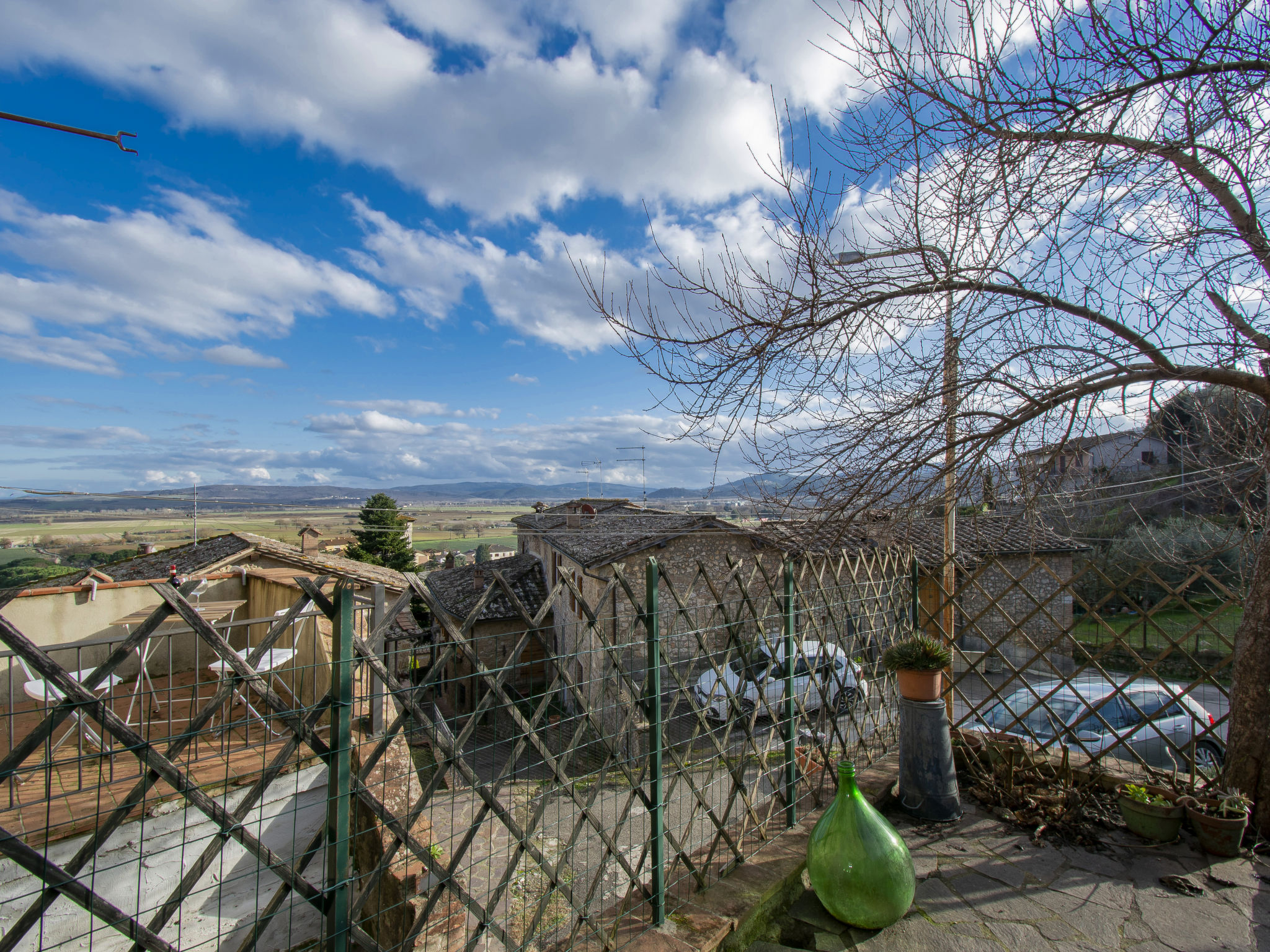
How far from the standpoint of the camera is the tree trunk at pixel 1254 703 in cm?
361

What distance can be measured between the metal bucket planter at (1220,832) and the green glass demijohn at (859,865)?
2049mm

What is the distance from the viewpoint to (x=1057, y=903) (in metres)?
3.10

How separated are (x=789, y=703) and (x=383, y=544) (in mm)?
28988

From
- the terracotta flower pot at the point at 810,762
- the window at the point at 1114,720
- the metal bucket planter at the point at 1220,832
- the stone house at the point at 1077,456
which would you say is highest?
the stone house at the point at 1077,456

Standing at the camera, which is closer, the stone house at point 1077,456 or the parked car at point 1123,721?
the stone house at point 1077,456

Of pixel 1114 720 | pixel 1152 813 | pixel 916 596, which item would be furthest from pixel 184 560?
pixel 1114 720

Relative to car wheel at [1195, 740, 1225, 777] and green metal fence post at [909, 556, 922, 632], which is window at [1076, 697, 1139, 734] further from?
green metal fence post at [909, 556, 922, 632]

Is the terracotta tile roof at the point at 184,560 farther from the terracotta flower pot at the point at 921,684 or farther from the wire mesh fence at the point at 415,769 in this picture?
the terracotta flower pot at the point at 921,684

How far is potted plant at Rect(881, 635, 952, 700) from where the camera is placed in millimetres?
3906

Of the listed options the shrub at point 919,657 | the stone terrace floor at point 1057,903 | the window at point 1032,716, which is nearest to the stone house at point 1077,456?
the shrub at point 919,657

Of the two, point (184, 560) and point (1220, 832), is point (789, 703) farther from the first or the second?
point (184, 560)

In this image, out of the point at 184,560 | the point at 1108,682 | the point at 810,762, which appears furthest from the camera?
the point at 184,560

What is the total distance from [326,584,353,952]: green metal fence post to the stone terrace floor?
6.31 feet

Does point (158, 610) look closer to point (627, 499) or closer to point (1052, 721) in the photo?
point (1052, 721)
